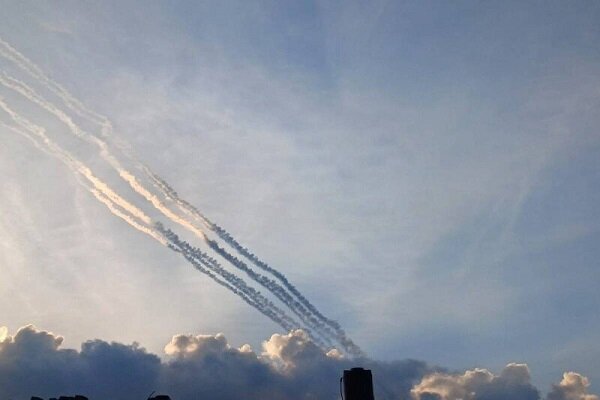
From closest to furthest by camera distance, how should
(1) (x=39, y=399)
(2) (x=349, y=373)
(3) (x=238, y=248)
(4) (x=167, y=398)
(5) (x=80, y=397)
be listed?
(2) (x=349, y=373), (4) (x=167, y=398), (5) (x=80, y=397), (1) (x=39, y=399), (3) (x=238, y=248)

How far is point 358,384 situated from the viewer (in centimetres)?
6319

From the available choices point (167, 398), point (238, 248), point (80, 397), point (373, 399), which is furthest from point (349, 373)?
point (238, 248)

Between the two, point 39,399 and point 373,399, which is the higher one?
point 39,399

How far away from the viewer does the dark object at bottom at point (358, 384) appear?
207 feet

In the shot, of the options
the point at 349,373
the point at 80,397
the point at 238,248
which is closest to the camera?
the point at 349,373

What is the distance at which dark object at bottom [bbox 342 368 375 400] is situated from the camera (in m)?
63.0

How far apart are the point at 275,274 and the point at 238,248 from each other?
702cm

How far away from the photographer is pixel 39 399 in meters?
105

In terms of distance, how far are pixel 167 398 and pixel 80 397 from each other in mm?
16219

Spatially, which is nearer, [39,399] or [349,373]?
[349,373]

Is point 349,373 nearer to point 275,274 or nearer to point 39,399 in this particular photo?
point 39,399

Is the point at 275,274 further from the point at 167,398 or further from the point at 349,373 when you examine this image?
the point at 349,373

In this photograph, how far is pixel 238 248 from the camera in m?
132

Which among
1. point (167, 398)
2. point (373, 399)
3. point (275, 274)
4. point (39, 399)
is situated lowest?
point (373, 399)
